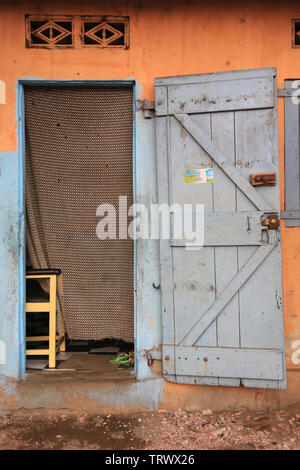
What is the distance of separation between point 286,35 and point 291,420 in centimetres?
311

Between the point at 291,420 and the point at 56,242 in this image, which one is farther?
the point at 56,242

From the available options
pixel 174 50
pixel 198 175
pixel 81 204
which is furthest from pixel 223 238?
pixel 174 50

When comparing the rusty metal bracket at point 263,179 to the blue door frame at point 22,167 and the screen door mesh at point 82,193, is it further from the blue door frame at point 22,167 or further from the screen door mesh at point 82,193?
the screen door mesh at point 82,193

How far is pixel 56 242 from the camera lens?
348 cm

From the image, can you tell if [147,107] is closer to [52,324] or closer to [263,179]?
[263,179]

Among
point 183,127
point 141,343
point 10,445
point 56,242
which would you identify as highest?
point 183,127

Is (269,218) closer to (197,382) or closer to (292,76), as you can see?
(292,76)

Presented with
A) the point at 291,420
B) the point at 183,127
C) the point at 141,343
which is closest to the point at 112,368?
the point at 141,343

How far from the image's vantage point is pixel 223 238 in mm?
2795

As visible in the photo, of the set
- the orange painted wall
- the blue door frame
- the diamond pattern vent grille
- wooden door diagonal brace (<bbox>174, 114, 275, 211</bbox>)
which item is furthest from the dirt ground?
the diamond pattern vent grille

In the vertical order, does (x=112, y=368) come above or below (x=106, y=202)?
below

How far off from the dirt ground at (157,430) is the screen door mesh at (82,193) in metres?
0.83

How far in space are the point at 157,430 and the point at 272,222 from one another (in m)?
1.82

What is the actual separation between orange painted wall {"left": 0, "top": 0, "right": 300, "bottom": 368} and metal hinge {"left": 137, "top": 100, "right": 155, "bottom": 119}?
0.22 ft
